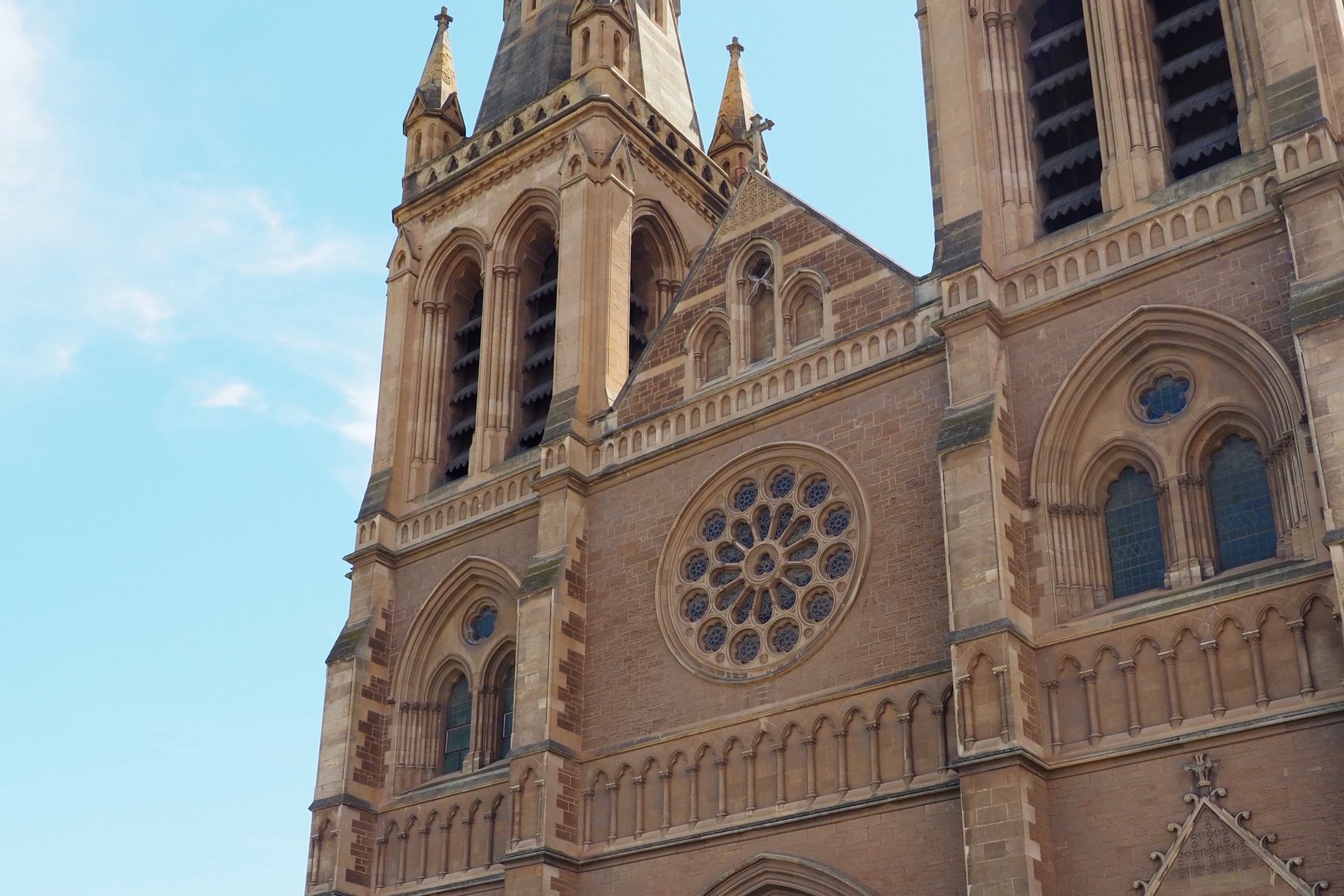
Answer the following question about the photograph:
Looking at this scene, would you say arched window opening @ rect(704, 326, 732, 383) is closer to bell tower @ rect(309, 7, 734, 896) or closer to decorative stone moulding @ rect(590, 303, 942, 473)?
decorative stone moulding @ rect(590, 303, 942, 473)

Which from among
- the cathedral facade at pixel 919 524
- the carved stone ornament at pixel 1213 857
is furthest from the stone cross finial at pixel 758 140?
the carved stone ornament at pixel 1213 857

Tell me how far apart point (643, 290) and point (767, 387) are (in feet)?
24.0

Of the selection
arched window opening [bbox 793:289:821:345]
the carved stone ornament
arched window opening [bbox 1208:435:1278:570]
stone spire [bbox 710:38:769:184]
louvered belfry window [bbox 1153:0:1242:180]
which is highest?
stone spire [bbox 710:38:769:184]

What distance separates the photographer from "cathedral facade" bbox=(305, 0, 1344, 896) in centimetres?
1680

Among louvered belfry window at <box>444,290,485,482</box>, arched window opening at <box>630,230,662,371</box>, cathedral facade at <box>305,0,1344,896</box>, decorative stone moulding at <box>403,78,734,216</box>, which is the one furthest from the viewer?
arched window opening at <box>630,230,662,371</box>

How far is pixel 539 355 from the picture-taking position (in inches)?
1095

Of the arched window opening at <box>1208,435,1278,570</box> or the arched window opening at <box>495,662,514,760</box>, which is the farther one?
the arched window opening at <box>495,662,514,760</box>

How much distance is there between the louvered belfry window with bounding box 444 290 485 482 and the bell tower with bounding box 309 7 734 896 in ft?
0.15

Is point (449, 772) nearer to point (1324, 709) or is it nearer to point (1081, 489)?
point (1081, 489)

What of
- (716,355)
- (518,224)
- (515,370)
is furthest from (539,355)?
(716,355)

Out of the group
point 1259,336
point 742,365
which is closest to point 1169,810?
point 1259,336

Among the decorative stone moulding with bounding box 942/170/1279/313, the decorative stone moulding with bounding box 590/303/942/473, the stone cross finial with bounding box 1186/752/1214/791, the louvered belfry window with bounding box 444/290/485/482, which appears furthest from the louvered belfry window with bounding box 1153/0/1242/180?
the louvered belfry window with bounding box 444/290/485/482

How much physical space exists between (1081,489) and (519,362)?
11775mm

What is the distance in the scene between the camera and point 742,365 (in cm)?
2330
